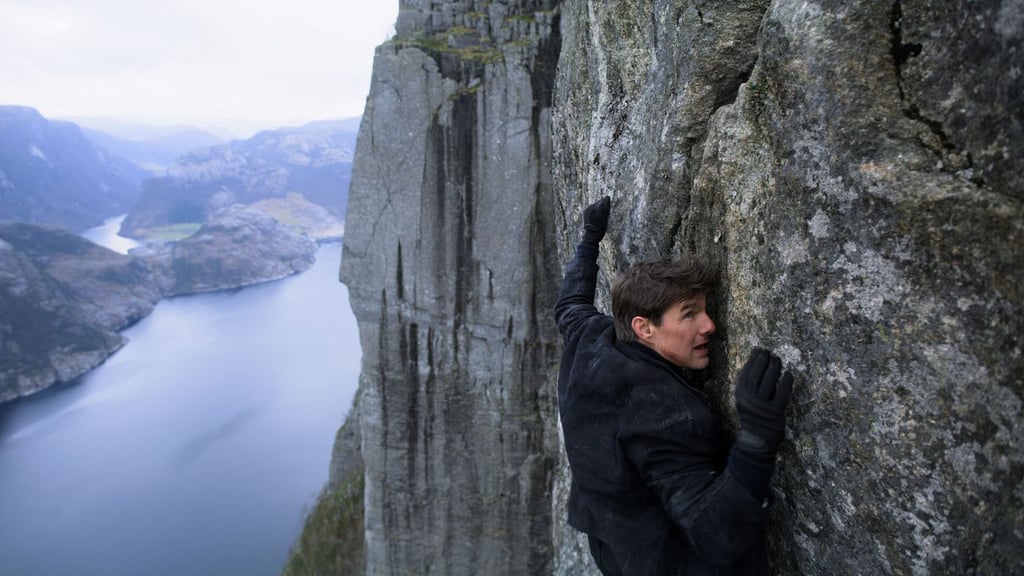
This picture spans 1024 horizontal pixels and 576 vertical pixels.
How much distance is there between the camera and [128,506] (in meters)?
23.9

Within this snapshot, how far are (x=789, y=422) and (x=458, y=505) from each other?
30.1 feet

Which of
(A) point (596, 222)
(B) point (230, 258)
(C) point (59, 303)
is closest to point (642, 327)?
(A) point (596, 222)

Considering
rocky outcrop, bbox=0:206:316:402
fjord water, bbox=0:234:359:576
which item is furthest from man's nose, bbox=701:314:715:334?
rocky outcrop, bbox=0:206:316:402

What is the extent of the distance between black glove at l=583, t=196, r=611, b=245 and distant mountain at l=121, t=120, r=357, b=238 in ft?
302

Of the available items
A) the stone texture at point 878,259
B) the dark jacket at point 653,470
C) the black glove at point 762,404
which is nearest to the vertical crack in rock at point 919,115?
the stone texture at point 878,259

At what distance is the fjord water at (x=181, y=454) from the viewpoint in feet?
72.2

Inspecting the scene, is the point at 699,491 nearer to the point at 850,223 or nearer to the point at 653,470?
the point at 653,470

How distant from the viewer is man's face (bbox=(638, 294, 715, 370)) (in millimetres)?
2502

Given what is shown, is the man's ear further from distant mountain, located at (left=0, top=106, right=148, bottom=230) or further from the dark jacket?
distant mountain, located at (left=0, top=106, right=148, bottom=230)

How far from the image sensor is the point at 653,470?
2264mm

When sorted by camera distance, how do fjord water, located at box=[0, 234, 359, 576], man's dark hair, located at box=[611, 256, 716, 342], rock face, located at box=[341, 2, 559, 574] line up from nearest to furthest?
man's dark hair, located at box=[611, 256, 716, 342] < rock face, located at box=[341, 2, 559, 574] < fjord water, located at box=[0, 234, 359, 576]

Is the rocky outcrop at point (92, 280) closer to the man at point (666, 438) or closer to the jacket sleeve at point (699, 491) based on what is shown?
the man at point (666, 438)

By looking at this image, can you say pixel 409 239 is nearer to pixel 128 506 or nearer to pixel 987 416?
pixel 987 416

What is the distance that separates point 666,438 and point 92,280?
68325 mm
